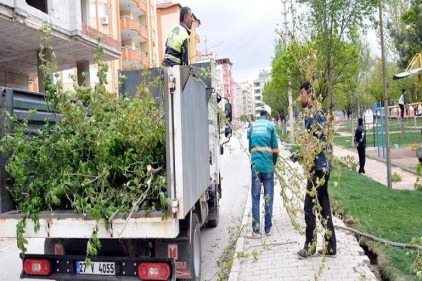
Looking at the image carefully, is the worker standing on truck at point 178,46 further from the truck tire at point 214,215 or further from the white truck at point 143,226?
the truck tire at point 214,215

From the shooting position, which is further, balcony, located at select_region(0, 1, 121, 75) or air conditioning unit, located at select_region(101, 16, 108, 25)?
air conditioning unit, located at select_region(101, 16, 108, 25)

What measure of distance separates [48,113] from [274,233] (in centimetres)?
401

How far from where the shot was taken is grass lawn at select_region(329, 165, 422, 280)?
5113 mm

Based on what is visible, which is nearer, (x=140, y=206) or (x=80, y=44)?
(x=140, y=206)

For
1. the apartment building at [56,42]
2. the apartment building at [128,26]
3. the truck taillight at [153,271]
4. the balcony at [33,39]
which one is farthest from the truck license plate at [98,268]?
the apartment building at [128,26]

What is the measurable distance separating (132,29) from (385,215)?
34691 mm

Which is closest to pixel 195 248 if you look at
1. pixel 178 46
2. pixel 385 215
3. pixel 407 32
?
pixel 178 46

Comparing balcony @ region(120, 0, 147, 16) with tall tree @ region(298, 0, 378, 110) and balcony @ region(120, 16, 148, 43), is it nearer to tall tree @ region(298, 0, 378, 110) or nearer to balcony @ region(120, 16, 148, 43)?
balcony @ region(120, 16, 148, 43)

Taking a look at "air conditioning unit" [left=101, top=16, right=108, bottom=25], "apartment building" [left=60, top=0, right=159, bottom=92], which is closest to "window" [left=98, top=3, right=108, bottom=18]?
"apartment building" [left=60, top=0, right=159, bottom=92]

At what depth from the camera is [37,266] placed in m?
4.18

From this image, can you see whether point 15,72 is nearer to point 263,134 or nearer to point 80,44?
point 80,44

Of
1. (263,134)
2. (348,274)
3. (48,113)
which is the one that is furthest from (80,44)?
(348,274)

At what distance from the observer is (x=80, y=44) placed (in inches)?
703

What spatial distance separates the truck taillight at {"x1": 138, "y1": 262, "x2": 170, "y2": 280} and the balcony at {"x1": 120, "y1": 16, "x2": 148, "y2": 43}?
36522mm
